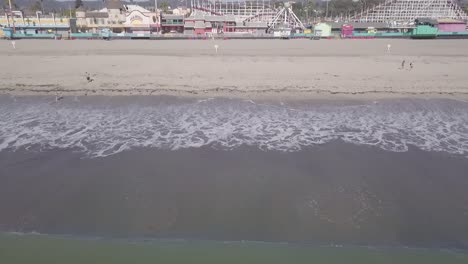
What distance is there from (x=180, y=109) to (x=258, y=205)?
22.3 feet

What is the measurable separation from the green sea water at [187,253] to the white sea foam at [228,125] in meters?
3.54

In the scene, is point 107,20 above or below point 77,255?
above

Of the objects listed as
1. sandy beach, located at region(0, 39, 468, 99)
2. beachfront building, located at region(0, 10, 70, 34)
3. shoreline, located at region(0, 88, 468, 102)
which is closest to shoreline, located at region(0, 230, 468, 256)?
shoreline, located at region(0, 88, 468, 102)

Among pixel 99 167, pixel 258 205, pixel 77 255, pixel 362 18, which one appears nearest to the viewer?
pixel 77 255

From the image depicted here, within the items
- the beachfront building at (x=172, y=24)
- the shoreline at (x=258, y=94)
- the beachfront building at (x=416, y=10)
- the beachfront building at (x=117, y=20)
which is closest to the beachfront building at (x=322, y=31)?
the beachfront building at (x=172, y=24)

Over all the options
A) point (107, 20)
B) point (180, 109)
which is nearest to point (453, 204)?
point (180, 109)

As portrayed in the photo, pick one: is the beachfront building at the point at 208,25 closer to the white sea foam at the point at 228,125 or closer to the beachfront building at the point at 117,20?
the beachfront building at the point at 117,20

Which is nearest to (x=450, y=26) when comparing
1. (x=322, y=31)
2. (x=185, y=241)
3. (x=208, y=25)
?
(x=322, y=31)

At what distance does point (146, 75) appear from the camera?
643 inches

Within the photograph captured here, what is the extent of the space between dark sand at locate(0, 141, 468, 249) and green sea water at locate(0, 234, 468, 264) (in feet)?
0.66

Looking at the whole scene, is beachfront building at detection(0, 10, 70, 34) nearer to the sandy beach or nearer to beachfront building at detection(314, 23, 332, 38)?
beachfront building at detection(314, 23, 332, 38)

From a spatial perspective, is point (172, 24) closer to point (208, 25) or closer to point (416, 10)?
point (208, 25)

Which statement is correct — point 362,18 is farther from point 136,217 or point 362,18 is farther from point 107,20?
point 136,217

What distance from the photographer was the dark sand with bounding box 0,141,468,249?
16.6 feet
